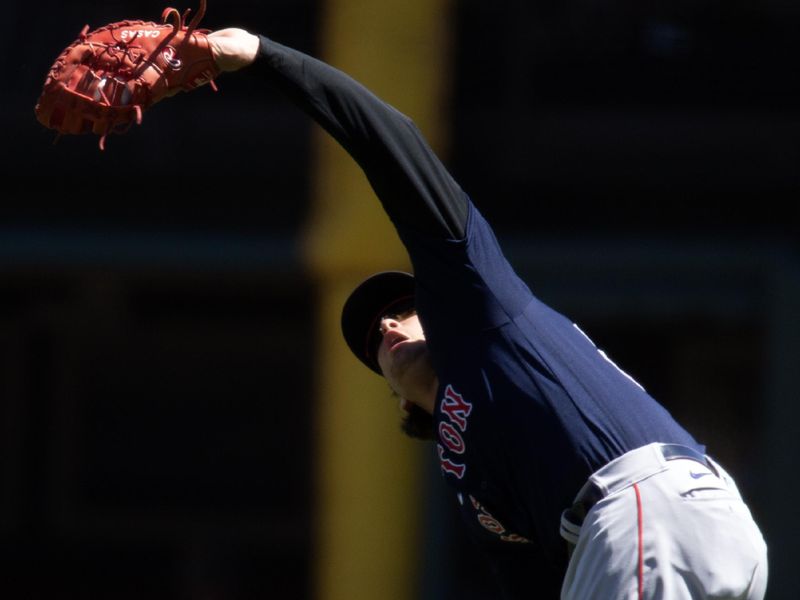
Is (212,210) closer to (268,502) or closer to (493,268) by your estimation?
(268,502)

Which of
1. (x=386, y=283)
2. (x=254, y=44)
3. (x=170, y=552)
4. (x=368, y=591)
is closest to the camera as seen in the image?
(x=254, y=44)

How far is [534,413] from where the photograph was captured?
176cm

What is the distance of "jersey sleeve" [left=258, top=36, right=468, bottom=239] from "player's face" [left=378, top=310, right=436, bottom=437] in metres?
0.27

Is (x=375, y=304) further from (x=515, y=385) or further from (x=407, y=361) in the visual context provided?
(x=515, y=385)

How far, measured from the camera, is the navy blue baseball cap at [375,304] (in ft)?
7.09

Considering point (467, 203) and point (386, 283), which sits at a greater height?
point (467, 203)

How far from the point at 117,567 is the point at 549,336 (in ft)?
Answer: 14.8

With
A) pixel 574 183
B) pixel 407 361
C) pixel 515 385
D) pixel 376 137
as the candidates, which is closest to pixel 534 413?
pixel 515 385

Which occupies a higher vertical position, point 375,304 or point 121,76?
point 121,76

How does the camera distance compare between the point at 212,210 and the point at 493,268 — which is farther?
the point at 212,210

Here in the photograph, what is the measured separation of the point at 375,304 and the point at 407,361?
0.19 m

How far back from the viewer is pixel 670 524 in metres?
1.73

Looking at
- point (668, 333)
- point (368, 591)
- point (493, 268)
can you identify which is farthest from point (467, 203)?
point (668, 333)

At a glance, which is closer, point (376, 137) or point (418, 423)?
point (376, 137)
